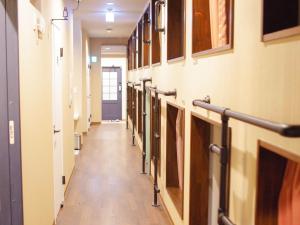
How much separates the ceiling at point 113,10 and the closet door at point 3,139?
4269mm

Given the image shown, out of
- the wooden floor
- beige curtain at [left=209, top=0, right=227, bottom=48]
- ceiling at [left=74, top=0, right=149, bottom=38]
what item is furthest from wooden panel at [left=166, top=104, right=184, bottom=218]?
ceiling at [left=74, top=0, right=149, bottom=38]

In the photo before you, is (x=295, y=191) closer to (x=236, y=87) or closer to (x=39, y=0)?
(x=236, y=87)

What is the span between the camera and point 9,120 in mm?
2395

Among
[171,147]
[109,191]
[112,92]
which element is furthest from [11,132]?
[112,92]

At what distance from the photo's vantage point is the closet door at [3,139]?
2324 mm

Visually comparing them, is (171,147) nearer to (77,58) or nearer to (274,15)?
(274,15)

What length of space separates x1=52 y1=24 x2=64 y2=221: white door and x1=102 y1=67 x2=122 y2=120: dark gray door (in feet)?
36.5

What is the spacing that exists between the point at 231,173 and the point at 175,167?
2.33 metres

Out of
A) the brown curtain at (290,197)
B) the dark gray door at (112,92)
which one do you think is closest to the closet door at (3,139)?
the brown curtain at (290,197)

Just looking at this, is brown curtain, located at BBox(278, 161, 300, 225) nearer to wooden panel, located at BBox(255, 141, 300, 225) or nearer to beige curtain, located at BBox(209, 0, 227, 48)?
wooden panel, located at BBox(255, 141, 300, 225)

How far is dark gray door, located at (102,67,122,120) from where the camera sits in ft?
51.5

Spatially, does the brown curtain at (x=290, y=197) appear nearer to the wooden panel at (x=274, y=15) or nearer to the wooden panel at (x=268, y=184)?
the wooden panel at (x=268, y=184)

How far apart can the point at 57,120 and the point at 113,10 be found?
11.9 ft

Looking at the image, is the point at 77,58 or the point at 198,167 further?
the point at 77,58
